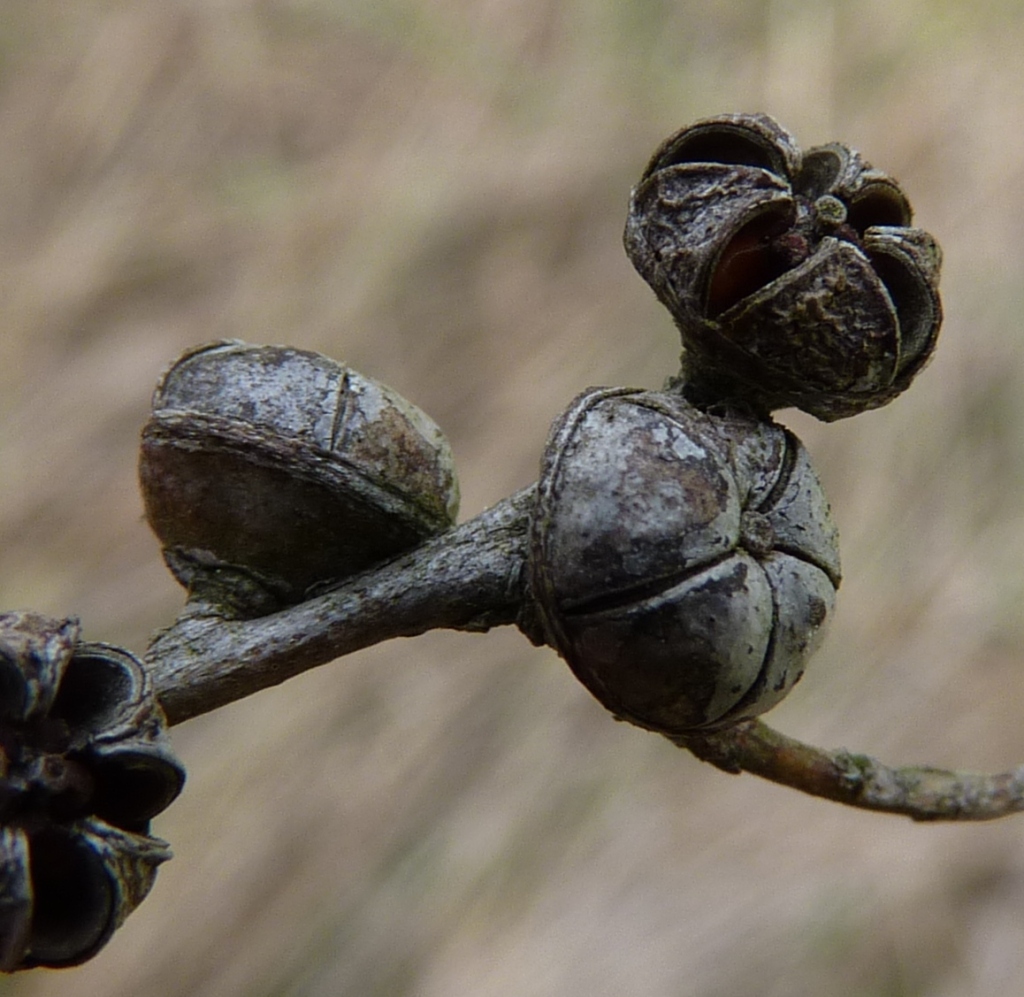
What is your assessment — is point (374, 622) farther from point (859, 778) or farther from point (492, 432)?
point (492, 432)

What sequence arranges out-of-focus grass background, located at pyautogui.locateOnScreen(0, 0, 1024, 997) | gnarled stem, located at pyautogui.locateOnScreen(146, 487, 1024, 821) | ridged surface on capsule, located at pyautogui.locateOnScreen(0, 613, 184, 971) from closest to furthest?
1. ridged surface on capsule, located at pyautogui.locateOnScreen(0, 613, 184, 971)
2. gnarled stem, located at pyautogui.locateOnScreen(146, 487, 1024, 821)
3. out-of-focus grass background, located at pyautogui.locateOnScreen(0, 0, 1024, 997)

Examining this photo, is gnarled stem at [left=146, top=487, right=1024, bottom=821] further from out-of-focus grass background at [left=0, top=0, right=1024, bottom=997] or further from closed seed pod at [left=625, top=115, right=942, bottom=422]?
out-of-focus grass background at [left=0, top=0, right=1024, bottom=997]

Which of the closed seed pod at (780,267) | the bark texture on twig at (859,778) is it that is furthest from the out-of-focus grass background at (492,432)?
the closed seed pod at (780,267)

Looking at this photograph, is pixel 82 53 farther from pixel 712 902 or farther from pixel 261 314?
pixel 712 902

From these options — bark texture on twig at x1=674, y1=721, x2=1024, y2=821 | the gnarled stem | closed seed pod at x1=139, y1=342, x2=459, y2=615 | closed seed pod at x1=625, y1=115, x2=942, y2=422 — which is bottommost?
bark texture on twig at x1=674, y1=721, x2=1024, y2=821

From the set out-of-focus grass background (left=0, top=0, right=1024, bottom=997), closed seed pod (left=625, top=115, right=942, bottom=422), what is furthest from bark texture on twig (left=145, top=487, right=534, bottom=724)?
out-of-focus grass background (left=0, top=0, right=1024, bottom=997)

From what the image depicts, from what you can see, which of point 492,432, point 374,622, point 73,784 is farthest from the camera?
point 492,432

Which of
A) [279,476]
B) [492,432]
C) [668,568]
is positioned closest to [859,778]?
[668,568]
